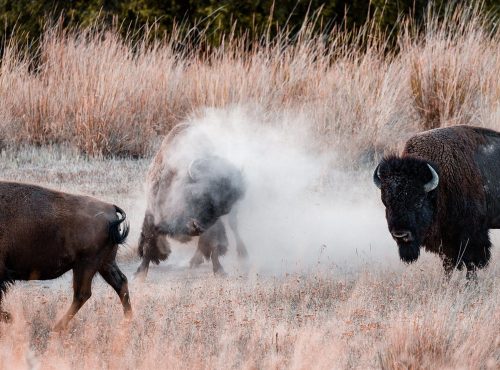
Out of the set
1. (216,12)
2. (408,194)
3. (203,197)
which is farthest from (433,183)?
(216,12)

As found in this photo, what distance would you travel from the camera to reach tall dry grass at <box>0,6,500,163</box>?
1332cm

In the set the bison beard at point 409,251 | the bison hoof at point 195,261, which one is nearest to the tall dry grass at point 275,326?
the bison beard at point 409,251

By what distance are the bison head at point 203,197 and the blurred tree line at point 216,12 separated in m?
9.47

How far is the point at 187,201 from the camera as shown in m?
9.00

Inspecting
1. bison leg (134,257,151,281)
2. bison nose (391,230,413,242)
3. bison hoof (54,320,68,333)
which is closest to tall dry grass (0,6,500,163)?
bison leg (134,257,151,281)

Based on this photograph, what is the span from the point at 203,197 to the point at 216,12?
1087 centimetres

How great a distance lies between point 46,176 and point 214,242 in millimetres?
3720

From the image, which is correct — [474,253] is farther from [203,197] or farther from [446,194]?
[203,197]

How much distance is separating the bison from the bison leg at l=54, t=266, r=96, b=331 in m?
2.27

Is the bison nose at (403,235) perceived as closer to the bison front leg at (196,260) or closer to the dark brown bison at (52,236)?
the dark brown bison at (52,236)

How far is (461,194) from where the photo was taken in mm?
7836

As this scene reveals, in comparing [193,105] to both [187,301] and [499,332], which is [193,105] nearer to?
[187,301]

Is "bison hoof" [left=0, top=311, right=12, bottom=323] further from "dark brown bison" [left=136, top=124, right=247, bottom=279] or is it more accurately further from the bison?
the bison

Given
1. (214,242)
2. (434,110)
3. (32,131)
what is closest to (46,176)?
(32,131)
